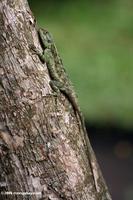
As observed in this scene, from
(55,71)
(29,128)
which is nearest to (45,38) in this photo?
(55,71)

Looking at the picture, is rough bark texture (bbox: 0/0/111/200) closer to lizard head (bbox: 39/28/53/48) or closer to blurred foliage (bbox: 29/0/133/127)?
lizard head (bbox: 39/28/53/48)

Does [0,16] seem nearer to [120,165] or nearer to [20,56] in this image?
[20,56]

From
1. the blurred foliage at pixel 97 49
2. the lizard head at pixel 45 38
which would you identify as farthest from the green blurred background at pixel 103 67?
the lizard head at pixel 45 38

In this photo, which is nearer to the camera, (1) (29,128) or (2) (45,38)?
(1) (29,128)

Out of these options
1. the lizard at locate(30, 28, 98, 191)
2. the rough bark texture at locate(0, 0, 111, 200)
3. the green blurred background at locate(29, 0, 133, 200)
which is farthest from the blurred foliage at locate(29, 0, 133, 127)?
the rough bark texture at locate(0, 0, 111, 200)

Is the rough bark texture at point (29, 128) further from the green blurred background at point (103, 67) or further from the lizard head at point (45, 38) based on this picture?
the green blurred background at point (103, 67)

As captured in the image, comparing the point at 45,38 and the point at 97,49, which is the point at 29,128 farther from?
the point at 97,49
